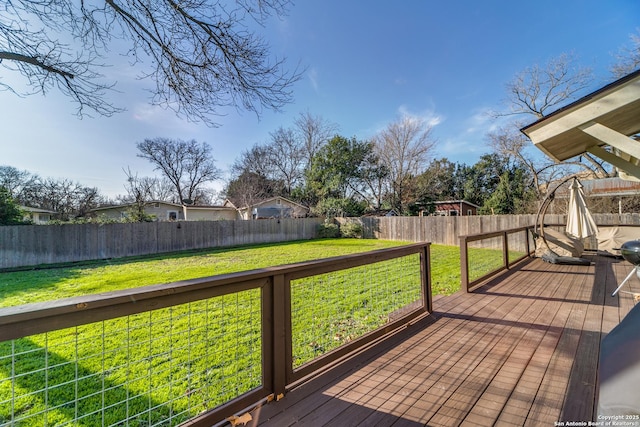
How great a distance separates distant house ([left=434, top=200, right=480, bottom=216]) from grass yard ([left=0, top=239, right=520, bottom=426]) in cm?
1602

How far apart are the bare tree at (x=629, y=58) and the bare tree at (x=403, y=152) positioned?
8.71m

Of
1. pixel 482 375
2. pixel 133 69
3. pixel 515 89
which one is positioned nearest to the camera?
pixel 482 375

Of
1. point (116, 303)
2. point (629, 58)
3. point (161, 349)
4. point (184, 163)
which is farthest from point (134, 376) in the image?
point (184, 163)

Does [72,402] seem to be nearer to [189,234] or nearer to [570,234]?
[570,234]

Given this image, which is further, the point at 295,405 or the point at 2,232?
the point at 2,232

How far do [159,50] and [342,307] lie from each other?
4.21 metres

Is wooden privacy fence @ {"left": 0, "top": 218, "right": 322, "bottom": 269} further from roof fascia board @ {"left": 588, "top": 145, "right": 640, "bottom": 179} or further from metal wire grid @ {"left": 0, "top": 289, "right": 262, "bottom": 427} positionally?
roof fascia board @ {"left": 588, "top": 145, "right": 640, "bottom": 179}

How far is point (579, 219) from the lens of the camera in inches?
234

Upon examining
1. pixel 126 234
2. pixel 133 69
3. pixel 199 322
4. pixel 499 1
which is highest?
pixel 499 1

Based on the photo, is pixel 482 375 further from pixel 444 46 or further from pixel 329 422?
pixel 444 46

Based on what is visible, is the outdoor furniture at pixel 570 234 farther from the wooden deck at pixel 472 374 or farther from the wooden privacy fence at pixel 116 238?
the wooden privacy fence at pixel 116 238

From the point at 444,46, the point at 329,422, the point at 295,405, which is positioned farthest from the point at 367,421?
the point at 444,46

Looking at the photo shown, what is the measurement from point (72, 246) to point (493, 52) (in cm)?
1677

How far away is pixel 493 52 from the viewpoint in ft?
34.9
